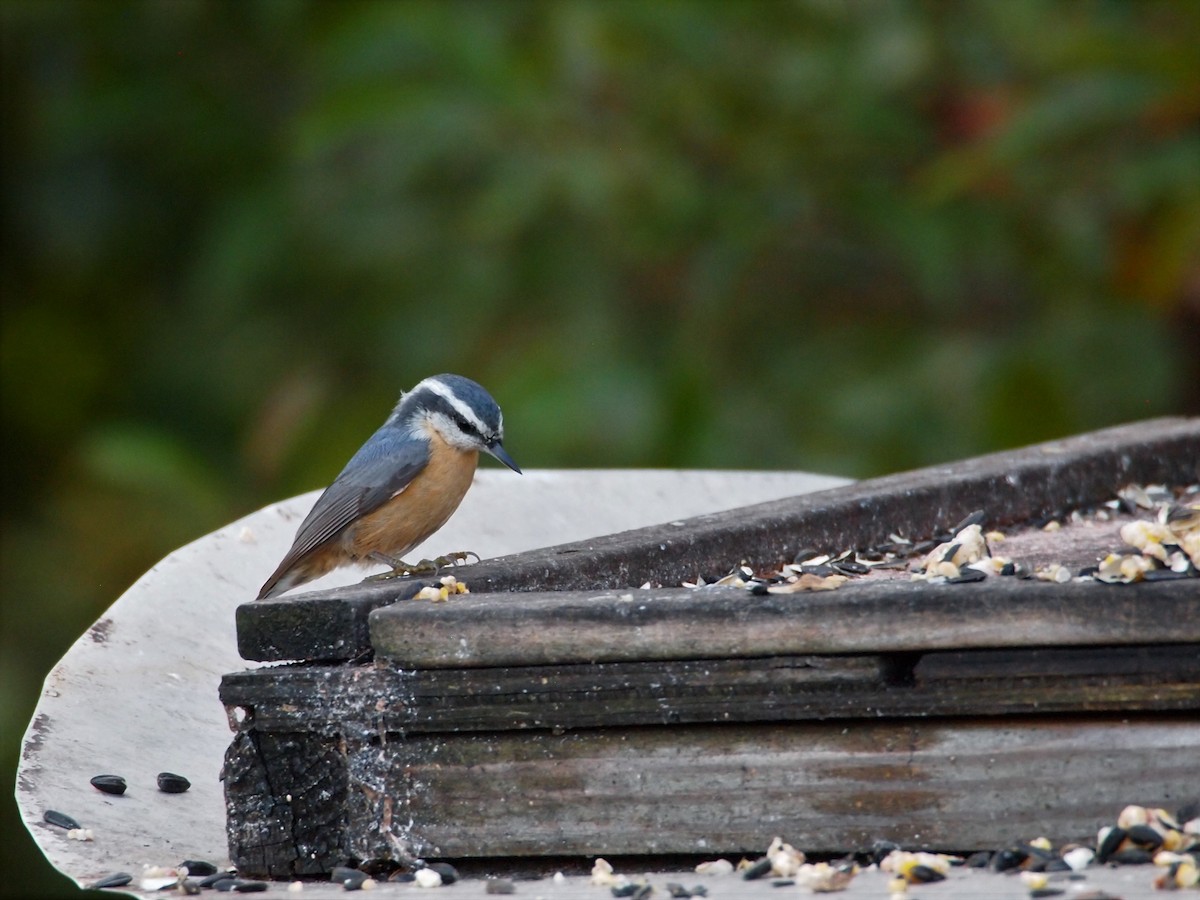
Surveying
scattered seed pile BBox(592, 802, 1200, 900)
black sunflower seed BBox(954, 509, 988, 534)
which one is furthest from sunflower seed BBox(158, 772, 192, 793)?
black sunflower seed BBox(954, 509, 988, 534)

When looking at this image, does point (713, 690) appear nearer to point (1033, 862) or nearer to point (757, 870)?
point (757, 870)

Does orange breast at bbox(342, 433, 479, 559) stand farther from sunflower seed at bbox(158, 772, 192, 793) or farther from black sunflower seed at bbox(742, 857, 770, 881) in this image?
black sunflower seed at bbox(742, 857, 770, 881)

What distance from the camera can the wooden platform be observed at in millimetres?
2002

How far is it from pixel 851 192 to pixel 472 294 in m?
1.61

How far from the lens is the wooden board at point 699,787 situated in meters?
2.01

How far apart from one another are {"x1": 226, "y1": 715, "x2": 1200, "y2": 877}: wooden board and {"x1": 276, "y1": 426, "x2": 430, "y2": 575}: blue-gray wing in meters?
1.27

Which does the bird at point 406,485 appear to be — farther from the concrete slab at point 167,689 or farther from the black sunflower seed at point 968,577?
the black sunflower seed at point 968,577

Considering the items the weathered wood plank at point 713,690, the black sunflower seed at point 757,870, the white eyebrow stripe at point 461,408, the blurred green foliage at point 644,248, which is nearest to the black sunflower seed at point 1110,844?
the weathered wood plank at point 713,690

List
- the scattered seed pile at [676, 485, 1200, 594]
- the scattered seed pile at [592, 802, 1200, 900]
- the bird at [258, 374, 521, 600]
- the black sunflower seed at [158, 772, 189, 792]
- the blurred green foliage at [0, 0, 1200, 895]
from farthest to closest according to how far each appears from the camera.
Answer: the blurred green foliage at [0, 0, 1200, 895] → the bird at [258, 374, 521, 600] → the black sunflower seed at [158, 772, 189, 792] → the scattered seed pile at [676, 485, 1200, 594] → the scattered seed pile at [592, 802, 1200, 900]

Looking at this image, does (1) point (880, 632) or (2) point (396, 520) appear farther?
(2) point (396, 520)

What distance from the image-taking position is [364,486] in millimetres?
3693

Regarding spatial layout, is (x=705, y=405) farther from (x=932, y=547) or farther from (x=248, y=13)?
(x=248, y=13)

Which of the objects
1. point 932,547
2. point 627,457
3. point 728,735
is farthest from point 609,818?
point 627,457

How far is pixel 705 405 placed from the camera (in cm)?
540
